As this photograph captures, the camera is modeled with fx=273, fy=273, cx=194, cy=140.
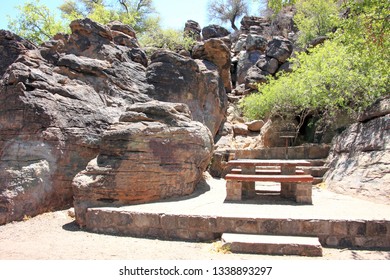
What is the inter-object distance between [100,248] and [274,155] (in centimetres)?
670

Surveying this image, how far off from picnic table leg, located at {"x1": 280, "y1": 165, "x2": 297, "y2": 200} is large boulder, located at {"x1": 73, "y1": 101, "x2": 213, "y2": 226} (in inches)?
70.4

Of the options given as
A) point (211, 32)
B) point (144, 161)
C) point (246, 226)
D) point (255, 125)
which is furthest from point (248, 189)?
point (211, 32)

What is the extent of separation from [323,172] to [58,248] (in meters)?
6.61

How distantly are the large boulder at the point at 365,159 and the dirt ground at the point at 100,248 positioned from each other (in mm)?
2115

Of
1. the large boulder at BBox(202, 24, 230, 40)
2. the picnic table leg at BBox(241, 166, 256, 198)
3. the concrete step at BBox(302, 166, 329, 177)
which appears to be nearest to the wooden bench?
the picnic table leg at BBox(241, 166, 256, 198)

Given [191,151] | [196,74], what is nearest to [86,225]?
[191,151]

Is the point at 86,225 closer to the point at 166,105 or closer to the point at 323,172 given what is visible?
the point at 166,105

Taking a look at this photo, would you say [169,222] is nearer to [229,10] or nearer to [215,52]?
[215,52]

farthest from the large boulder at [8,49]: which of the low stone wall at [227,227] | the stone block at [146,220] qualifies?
the stone block at [146,220]

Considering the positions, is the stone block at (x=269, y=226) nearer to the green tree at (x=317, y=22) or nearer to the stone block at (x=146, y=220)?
the stone block at (x=146, y=220)

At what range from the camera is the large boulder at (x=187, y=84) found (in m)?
9.65

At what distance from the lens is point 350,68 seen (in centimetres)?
847

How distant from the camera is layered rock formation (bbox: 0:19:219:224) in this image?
18.4 ft

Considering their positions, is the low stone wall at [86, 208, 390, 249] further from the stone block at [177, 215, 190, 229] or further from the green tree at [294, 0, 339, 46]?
the green tree at [294, 0, 339, 46]
